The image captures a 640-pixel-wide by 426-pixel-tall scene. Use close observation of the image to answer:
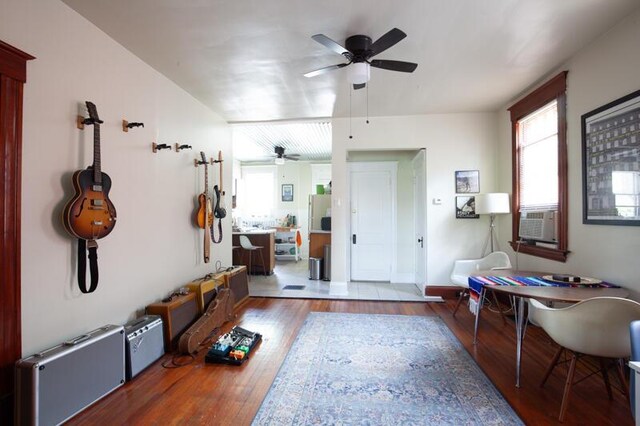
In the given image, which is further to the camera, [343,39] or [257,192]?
[257,192]

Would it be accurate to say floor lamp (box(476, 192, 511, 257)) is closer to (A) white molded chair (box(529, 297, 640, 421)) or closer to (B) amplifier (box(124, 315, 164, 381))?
(A) white molded chair (box(529, 297, 640, 421))

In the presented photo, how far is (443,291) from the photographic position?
4371 mm

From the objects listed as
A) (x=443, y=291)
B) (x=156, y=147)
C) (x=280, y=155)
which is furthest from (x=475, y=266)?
(x=280, y=155)

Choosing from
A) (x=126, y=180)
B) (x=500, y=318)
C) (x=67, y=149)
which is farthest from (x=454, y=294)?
(x=67, y=149)

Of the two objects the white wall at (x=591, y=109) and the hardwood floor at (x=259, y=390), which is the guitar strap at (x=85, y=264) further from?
the white wall at (x=591, y=109)

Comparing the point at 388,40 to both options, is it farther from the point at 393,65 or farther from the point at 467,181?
the point at 467,181

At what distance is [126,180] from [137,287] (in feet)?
3.29

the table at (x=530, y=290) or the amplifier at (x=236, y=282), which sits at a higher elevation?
the table at (x=530, y=290)

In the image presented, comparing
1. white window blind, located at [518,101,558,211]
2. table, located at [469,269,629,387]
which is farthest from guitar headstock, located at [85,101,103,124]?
white window blind, located at [518,101,558,211]

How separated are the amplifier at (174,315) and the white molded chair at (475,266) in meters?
3.11

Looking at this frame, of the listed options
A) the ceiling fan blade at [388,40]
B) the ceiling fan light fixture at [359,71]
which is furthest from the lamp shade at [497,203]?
the ceiling fan blade at [388,40]

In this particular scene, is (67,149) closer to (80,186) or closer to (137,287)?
(80,186)

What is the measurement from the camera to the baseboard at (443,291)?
4.36 m

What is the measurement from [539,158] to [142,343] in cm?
455
